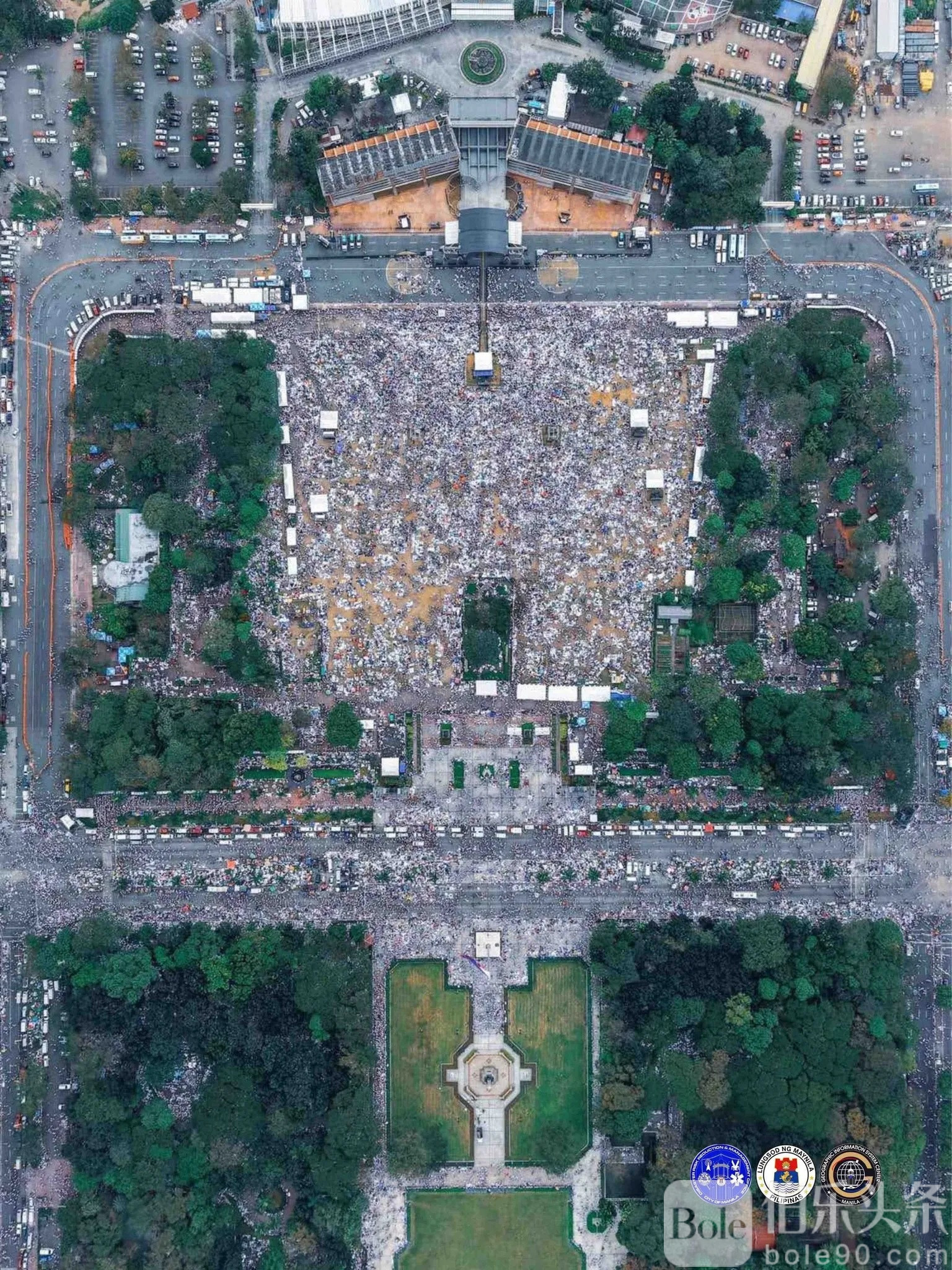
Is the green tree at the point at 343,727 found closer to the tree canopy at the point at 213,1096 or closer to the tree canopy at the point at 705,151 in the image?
the tree canopy at the point at 213,1096

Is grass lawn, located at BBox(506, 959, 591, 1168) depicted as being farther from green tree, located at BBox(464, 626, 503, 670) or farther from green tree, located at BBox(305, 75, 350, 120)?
green tree, located at BBox(305, 75, 350, 120)

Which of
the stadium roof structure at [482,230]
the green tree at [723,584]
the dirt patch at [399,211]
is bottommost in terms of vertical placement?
the green tree at [723,584]

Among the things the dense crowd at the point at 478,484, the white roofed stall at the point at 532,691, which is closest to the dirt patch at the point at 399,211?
the dense crowd at the point at 478,484

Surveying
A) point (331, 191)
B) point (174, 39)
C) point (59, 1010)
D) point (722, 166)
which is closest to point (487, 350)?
point (331, 191)

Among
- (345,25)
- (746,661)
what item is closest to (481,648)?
(746,661)

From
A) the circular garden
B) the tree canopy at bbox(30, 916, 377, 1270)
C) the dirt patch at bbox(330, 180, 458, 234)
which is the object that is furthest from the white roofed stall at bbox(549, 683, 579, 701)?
the circular garden

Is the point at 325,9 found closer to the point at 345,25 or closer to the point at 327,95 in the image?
the point at 345,25
